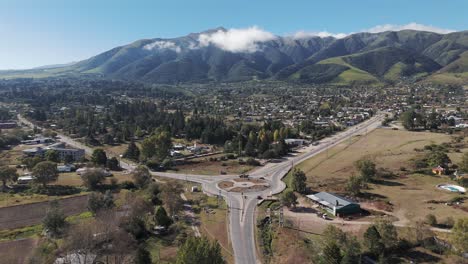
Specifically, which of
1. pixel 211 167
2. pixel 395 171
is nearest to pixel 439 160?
pixel 395 171

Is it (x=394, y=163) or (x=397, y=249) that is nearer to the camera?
(x=397, y=249)

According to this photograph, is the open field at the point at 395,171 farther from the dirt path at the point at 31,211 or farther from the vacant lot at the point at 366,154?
the dirt path at the point at 31,211

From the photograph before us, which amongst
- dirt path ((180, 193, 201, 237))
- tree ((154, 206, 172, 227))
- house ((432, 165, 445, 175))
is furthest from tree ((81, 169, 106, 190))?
house ((432, 165, 445, 175))

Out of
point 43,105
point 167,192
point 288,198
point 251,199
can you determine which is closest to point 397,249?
point 288,198

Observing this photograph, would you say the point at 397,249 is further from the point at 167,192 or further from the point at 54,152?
the point at 54,152

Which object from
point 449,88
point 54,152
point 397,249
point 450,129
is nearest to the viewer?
point 397,249

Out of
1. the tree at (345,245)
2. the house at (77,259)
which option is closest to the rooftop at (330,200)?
the tree at (345,245)

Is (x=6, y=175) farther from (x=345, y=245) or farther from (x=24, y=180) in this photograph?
(x=345, y=245)
